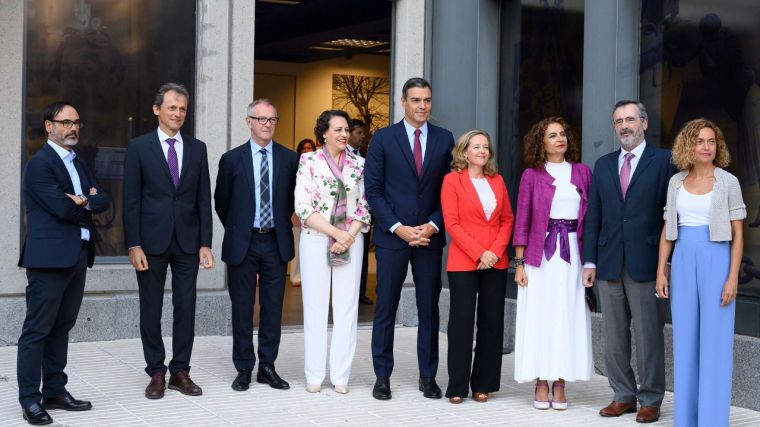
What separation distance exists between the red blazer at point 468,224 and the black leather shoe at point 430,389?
85 cm

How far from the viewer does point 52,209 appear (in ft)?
21.5

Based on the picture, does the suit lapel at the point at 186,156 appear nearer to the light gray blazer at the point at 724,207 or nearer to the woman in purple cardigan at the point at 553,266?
the woman in purple cardigan at the point at 553,266

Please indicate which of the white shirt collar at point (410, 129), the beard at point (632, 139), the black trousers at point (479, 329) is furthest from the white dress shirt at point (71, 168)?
the beard at point (632, 139)

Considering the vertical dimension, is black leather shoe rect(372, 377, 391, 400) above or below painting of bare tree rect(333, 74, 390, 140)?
below

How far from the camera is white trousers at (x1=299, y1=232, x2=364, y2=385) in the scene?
7684 mm

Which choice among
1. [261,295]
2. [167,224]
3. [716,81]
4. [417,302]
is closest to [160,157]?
[167,224]

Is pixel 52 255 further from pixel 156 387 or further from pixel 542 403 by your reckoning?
pixel 542 403

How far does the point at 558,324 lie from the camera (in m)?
7.25

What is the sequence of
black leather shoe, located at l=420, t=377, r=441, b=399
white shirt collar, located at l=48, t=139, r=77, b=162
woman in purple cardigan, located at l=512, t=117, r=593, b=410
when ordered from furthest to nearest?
black leather shoe, located at l=420, t=377, r=441, b=399, woman in purple cardigan, located at l=512, t=117, r=593, b=410, white shirt collar, located at l=48, t=139, r=77, b=162

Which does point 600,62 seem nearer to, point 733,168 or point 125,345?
point 733,168

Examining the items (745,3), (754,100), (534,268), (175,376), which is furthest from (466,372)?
(745,3)

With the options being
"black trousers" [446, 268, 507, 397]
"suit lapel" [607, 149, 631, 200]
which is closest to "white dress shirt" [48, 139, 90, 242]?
"black trousers" [446, 268, 507, 397]

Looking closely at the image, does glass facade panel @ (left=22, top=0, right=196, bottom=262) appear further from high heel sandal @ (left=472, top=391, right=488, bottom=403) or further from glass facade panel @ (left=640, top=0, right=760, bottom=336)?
glass facade panel @ (left=640, top=0, right=760, bottom=336)

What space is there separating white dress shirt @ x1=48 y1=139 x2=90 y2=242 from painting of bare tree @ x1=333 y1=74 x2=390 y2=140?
28.6ft
